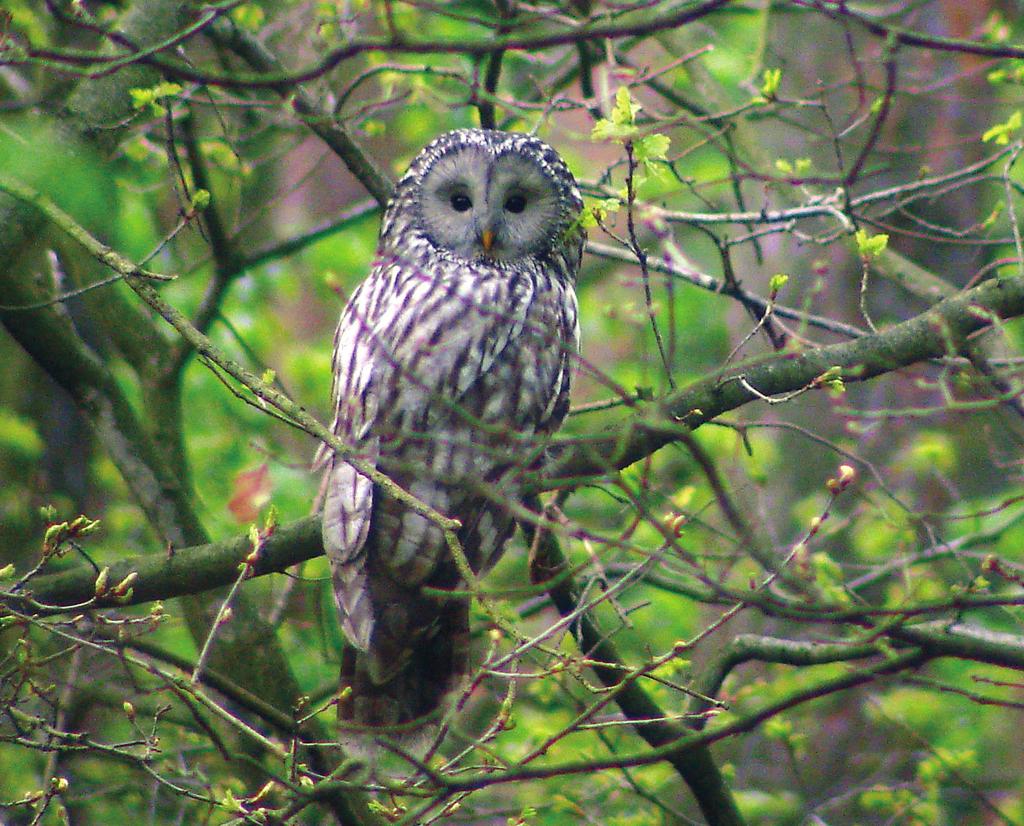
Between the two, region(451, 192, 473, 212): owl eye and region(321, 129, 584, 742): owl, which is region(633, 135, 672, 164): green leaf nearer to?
region(321, 129, 584, 742): owl

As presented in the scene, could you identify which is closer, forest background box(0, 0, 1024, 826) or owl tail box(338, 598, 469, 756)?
forest background box(0, 0, 1024, 826)

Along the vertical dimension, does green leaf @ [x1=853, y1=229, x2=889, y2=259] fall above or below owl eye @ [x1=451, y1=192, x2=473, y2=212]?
below

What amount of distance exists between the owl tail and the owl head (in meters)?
1.11

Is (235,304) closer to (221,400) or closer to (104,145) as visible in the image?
(221,400)

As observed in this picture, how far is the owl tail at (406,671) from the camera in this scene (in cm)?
344

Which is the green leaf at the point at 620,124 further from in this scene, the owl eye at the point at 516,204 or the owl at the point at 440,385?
the owl eye at the point at 516,204

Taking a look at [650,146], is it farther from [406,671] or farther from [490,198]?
[406,671]

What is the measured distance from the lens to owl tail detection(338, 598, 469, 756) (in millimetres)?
3441

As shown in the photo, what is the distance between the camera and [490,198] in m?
3.68

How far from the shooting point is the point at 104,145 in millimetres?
3650

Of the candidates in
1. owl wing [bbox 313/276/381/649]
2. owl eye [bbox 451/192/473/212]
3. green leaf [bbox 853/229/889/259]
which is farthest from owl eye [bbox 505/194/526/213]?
green leaf [bbox 853/229/889/259]

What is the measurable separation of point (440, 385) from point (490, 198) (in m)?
0.70

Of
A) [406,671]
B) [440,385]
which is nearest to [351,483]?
[440,385]

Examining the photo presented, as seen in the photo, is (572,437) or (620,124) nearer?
(572,437)
